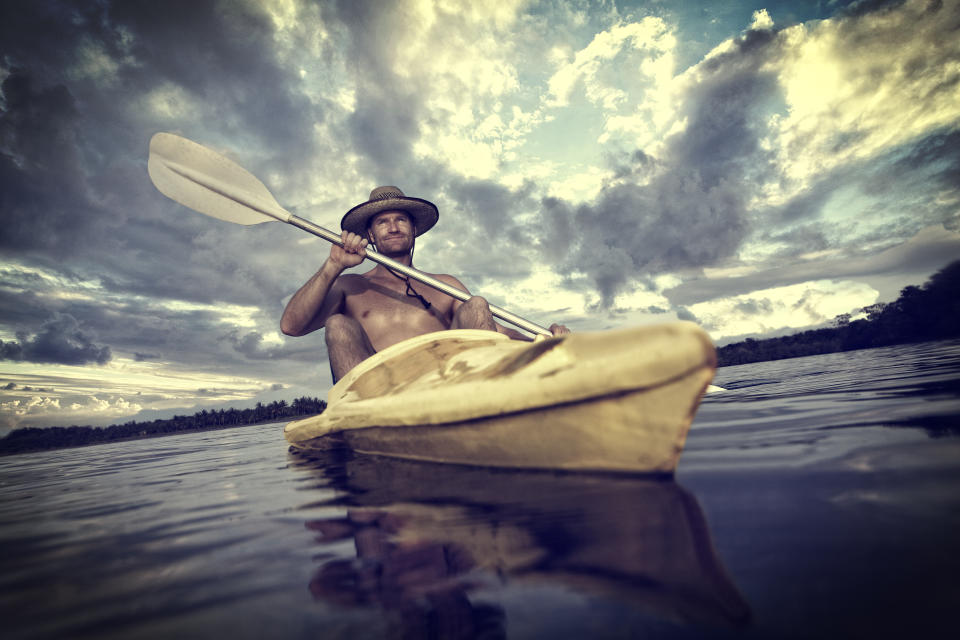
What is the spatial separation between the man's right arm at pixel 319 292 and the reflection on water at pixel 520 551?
192cm

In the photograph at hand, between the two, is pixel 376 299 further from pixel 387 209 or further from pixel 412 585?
pixel 412 585

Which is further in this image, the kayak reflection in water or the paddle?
the paddle

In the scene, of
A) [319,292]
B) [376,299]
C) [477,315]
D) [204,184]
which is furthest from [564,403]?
[204,184]

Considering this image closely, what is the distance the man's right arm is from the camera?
2.83m

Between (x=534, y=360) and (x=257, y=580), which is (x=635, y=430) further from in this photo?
(x=257, y=580)

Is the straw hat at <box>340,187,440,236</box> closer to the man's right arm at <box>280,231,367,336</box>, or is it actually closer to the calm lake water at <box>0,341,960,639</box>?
the man's right arm at <box>280,231,367,336</box>

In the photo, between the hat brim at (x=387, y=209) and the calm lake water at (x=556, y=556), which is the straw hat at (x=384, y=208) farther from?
the calm lake water at (x=556, y=556)

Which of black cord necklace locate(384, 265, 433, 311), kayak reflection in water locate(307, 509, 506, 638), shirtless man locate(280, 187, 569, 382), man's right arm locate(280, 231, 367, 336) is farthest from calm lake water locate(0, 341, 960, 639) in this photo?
black cord necklace locate(384, 265, 433, 311)

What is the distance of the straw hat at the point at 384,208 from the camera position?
353 cm

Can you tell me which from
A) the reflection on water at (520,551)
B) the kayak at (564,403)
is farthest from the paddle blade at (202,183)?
the reflection on water at (520,551)

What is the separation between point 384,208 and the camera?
3.61 m

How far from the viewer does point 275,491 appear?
156 cm

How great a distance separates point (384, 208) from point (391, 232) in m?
0.21

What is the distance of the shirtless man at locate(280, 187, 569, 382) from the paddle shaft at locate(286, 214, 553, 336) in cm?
9
